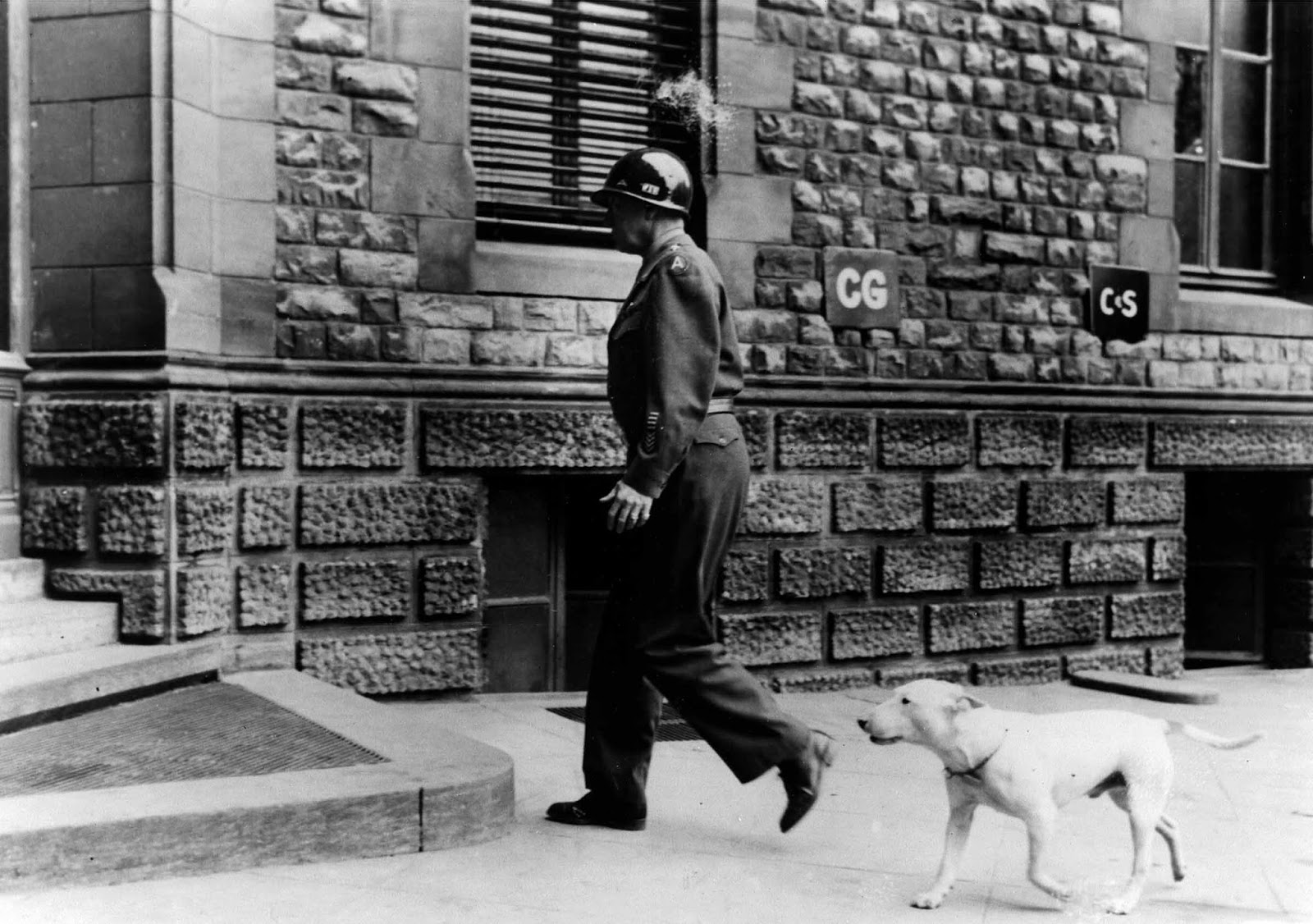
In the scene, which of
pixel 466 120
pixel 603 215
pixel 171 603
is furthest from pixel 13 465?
pixel 603 215

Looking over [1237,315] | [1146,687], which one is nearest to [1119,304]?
[1237,315]

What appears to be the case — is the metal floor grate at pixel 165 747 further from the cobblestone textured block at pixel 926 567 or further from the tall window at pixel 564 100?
the cobblestone textured block at pixel 926 567

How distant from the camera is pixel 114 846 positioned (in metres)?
3.86

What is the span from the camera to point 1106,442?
8648mm

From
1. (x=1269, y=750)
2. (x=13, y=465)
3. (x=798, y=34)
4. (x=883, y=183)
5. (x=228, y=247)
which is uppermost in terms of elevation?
(x=798, y=34)

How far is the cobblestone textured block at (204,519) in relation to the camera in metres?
6.06

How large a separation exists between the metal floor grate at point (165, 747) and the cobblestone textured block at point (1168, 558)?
18.4 feet

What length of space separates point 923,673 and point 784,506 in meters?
1.33

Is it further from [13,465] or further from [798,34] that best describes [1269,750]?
[13,465]

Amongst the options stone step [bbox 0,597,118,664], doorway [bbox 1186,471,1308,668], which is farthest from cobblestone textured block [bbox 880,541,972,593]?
stone step [bbox 0,597,118,664]

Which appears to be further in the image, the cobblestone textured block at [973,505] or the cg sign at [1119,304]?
the cg sign at [1119,304]

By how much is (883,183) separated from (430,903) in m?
5.40

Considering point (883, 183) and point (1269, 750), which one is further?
point (883, 183)

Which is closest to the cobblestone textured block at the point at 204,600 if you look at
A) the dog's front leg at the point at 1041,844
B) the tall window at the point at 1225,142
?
the dog's front leg at the point at 1041,844
